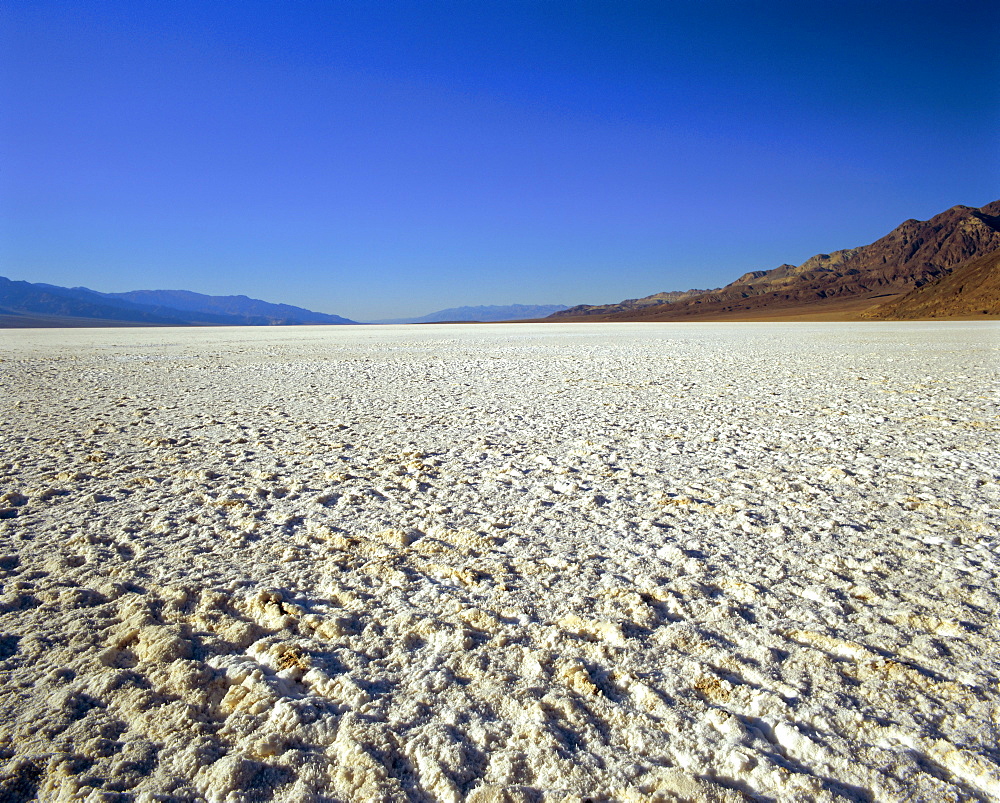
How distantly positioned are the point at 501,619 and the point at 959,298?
63.7 m

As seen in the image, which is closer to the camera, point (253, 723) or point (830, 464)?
point (253, 723)

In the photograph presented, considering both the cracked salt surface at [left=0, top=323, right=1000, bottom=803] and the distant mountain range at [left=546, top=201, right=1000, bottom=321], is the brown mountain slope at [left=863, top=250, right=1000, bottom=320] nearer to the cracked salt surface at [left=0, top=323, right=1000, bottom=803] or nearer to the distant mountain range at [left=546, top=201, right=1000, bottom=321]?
the distant mountain range at [left=546, top=201, right=1000, bottom=321]

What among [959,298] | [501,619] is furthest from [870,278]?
[501,619]

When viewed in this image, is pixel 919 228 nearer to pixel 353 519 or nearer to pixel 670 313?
pixel 670 313

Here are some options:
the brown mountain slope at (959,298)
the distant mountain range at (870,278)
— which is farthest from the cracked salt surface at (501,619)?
the distant mountain range at (870,278)

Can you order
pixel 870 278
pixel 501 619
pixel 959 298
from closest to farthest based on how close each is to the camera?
1. pixel 501 619
2. pixel 959 298
3. pixel 870 278

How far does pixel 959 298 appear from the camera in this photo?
49.8 metres

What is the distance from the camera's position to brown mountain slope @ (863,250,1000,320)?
155ft

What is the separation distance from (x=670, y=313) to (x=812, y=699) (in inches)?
4866

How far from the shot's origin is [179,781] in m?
1.18

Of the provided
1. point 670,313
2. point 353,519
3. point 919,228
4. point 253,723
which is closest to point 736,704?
point 253,723

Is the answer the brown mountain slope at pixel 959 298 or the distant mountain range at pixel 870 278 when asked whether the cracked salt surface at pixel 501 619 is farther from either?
the distant mountain range at pixel 870 278

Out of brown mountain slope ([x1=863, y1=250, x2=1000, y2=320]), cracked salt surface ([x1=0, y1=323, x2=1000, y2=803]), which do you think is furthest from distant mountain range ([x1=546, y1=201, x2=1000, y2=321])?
cracked salt surface ([x1=0, y1=323, x2=1000, y2=803])

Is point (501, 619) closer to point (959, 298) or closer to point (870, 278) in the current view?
point (959, 298)
